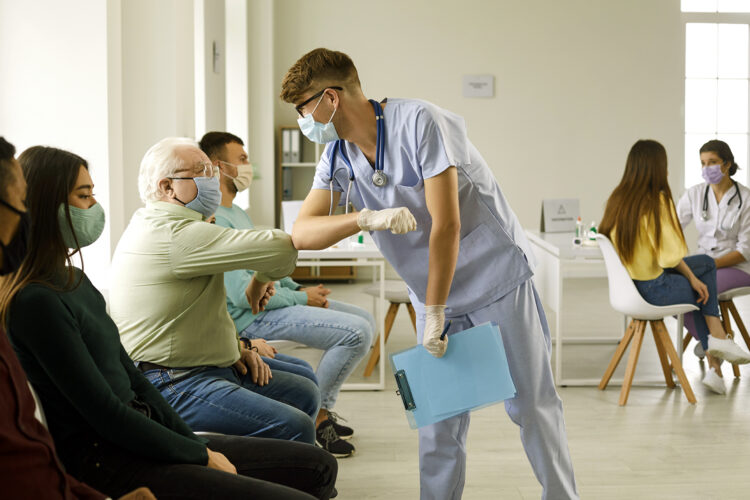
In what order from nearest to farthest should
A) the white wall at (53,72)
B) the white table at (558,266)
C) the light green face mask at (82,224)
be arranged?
the light green face mask at (82,224) → the white wall at (53,72) → the white table at (558,266)

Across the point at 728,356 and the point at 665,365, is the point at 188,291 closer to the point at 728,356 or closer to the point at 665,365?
the point at 665,365

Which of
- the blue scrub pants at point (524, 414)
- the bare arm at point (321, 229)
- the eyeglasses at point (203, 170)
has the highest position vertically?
the eyeglasses at point (203, 170)

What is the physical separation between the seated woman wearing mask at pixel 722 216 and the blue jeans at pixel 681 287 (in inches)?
10.7

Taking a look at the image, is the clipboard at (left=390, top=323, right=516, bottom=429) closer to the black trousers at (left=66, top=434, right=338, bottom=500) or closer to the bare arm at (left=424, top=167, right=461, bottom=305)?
the bare arm at (left=424, top=167, right=461, bottom=305)

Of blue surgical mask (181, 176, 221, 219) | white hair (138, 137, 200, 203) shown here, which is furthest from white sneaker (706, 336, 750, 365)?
white hair (138, 137, 200, 203)

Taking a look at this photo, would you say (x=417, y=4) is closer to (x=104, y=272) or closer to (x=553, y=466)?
(x=104, y=272)

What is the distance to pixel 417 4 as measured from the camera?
7.78 metres

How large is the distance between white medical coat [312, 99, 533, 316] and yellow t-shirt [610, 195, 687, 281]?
1.77m

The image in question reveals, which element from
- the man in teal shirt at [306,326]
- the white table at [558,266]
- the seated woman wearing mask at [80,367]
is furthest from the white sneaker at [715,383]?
the seated woman wearing mask at [80,367]

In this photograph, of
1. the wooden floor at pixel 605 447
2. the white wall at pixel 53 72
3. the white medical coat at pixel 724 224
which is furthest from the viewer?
the white medical coat at pixel 724 224

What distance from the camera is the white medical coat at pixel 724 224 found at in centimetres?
437

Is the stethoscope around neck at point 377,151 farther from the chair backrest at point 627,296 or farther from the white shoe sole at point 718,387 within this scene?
the white shoe sole at point 718,387

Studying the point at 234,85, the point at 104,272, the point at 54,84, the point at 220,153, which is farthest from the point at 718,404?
the point at 234,85

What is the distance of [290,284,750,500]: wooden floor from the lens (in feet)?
8.61
